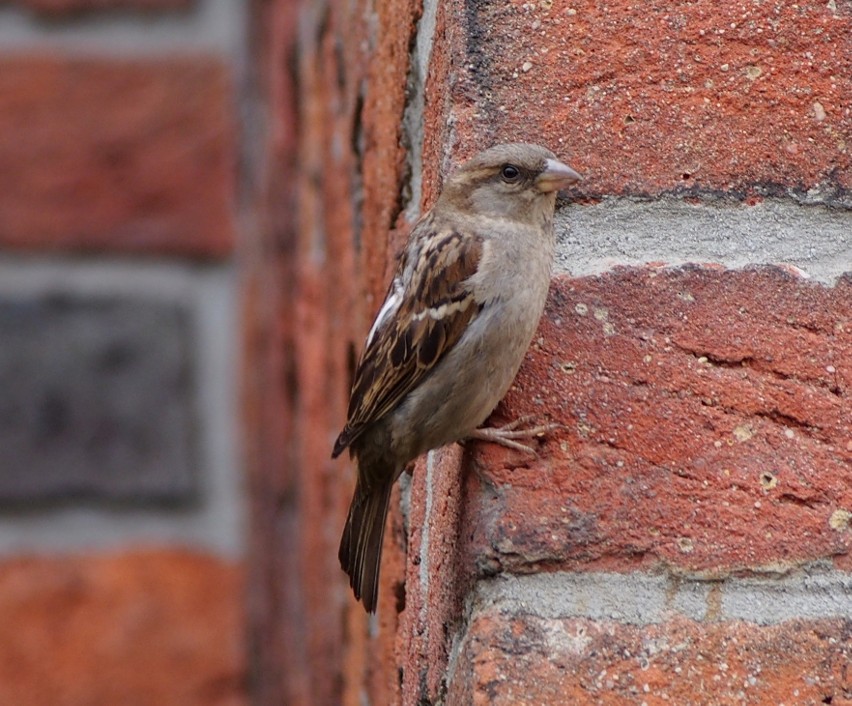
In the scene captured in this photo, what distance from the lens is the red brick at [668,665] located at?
3.43 feet

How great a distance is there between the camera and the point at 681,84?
1.16 meters

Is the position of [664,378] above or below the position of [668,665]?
above

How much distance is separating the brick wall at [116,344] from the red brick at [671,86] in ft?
4.62

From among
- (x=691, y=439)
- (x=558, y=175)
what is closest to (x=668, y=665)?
(x=691, y=439)

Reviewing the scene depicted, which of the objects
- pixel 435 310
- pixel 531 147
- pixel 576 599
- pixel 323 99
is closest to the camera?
pixel 576 599

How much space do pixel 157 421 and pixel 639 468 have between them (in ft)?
5.09

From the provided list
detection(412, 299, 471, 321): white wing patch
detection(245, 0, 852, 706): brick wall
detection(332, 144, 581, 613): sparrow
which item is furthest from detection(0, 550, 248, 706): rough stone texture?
detection(245, 0, 852, 706): brick wall

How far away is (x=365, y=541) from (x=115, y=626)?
4.02ft

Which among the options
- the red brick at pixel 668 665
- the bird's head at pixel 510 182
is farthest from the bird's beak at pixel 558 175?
the red brick at pixel 668 665

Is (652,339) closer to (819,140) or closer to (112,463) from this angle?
(819,140)

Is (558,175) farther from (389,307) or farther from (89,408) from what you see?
(89,408)

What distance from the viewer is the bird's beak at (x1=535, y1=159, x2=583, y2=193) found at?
3.85ft

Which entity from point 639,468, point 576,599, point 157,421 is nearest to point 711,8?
point 639,468

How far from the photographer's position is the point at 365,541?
1.45 m
